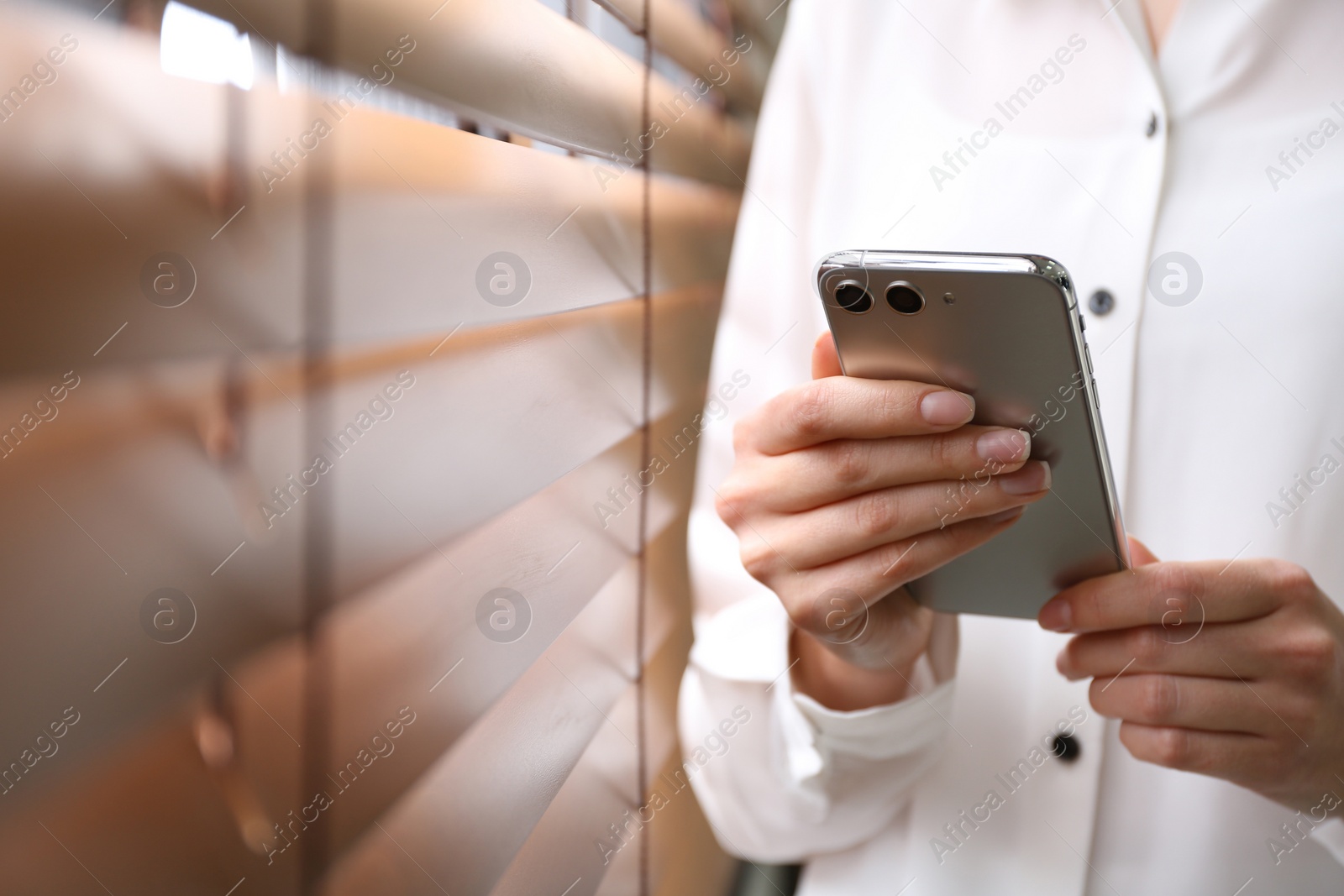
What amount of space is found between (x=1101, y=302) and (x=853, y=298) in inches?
18.0

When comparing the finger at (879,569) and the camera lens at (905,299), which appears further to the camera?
the finger at (879,569)

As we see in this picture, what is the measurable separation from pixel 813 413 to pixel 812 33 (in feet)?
1.91

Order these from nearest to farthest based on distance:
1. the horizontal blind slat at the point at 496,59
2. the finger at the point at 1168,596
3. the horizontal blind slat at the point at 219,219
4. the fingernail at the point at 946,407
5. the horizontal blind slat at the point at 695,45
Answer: the horizontal blind slat at the point at 219,219 < the horizontal blind slat at the point at 496,59 < the fingernail at the point at 946,407 < the finger at the point at 1168,596 < the horizontal blind slat at the point at 695,45

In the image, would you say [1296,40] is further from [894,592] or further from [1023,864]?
[1023,864]

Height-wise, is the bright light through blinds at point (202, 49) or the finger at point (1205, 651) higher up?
the bright light through blinds at point (202, 49)

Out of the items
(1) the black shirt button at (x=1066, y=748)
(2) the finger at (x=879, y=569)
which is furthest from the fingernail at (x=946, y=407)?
(1) the black shirt button at (x=1066, y=748)

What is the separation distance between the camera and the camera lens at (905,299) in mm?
442

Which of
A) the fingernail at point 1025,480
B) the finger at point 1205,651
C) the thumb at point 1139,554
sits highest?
the fingernail at point 1025,480

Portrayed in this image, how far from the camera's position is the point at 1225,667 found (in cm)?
65

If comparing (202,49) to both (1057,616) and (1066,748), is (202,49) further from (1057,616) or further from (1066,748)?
(1066,748)

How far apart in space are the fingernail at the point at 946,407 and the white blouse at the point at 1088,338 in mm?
383

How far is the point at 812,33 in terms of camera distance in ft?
3.01

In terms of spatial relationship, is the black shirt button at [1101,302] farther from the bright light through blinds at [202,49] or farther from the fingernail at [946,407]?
the bright light through blinds at [202,49]

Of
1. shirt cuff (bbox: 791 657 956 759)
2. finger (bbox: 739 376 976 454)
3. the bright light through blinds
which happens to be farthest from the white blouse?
the bright light through blinds
